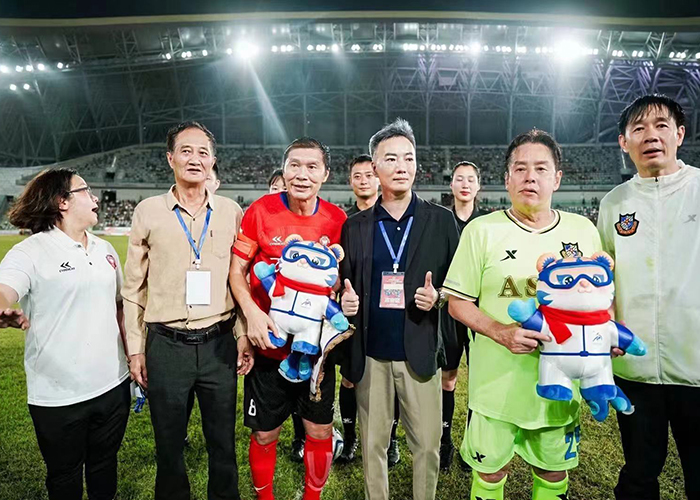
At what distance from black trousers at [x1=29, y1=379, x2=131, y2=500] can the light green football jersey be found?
2015 mm

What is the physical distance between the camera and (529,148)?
81.4 inches

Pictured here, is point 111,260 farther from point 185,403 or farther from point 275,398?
point 275,398

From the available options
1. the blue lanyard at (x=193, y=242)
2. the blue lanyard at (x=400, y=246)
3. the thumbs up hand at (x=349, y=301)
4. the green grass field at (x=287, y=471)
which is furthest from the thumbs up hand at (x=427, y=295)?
the green grass field at (x=287, y=471)

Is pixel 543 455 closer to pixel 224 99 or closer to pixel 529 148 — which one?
pixel 529 148

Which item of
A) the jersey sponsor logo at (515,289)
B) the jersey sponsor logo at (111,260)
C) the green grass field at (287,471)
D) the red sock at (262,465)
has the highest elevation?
the jersey sponsor logo at (111,260)

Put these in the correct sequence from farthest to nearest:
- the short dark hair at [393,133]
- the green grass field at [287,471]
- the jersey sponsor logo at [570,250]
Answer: the green grass field at [287,471]
the short dark hair at [393,133]
the jersey sponsor logo at [570,250]

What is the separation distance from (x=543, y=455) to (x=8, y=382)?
226 inches

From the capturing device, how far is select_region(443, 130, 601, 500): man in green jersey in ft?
6.54

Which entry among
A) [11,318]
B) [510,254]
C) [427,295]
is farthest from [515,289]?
[11,318]

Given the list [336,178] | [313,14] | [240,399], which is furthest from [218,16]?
[336,178]

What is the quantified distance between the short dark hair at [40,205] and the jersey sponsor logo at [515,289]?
245 centimetres

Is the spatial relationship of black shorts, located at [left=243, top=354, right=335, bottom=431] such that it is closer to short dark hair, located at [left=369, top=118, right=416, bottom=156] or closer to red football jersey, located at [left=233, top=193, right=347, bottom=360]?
red football jersey, located at [left=233, top=193, right=347, bottom=360]

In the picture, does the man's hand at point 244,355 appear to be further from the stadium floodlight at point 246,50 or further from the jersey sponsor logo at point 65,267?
the stadium floodlight at point 246,50

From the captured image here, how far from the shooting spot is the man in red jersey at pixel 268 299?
7.89 feet
